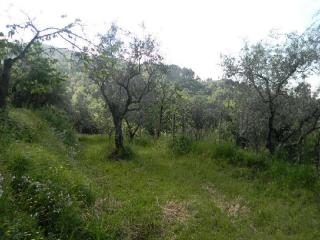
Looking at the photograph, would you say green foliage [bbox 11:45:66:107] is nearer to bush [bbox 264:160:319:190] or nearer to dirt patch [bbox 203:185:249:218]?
dirt patch [bbox 203:185:249:218]

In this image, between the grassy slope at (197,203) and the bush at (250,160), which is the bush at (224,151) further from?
the grassy slope at (197,203)

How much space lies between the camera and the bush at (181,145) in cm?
1830

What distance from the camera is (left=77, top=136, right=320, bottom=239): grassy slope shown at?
884 centimetres

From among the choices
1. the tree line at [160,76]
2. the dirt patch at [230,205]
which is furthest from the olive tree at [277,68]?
the dirt patch at [230,205]

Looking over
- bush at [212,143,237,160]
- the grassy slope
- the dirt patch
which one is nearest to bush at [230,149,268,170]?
bush at [212,143,237,160]

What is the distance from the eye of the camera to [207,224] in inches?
367

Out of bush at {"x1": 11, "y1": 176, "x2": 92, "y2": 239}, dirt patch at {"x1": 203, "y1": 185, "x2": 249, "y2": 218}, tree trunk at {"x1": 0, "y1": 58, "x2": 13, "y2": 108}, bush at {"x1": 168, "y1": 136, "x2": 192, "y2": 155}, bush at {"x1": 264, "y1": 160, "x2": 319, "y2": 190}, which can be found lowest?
dirt patch at {"x1": 203, "y1": 185, "x2": 249, "y2": 218}

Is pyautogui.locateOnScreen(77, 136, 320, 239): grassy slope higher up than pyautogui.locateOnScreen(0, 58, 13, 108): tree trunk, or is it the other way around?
pyautogui.locateOnScreen(0, 58, 13, 108): tree trunk

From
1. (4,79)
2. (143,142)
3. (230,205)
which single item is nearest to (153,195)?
(230,205)

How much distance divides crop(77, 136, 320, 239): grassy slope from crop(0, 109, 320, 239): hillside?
0.03 m

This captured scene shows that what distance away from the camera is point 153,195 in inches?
445

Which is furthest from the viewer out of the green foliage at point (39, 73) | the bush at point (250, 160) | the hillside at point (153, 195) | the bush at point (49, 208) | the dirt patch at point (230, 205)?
the bush at point (250, 160)

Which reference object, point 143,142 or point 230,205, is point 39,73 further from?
point 143,142

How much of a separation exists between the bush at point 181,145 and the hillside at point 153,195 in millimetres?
621
